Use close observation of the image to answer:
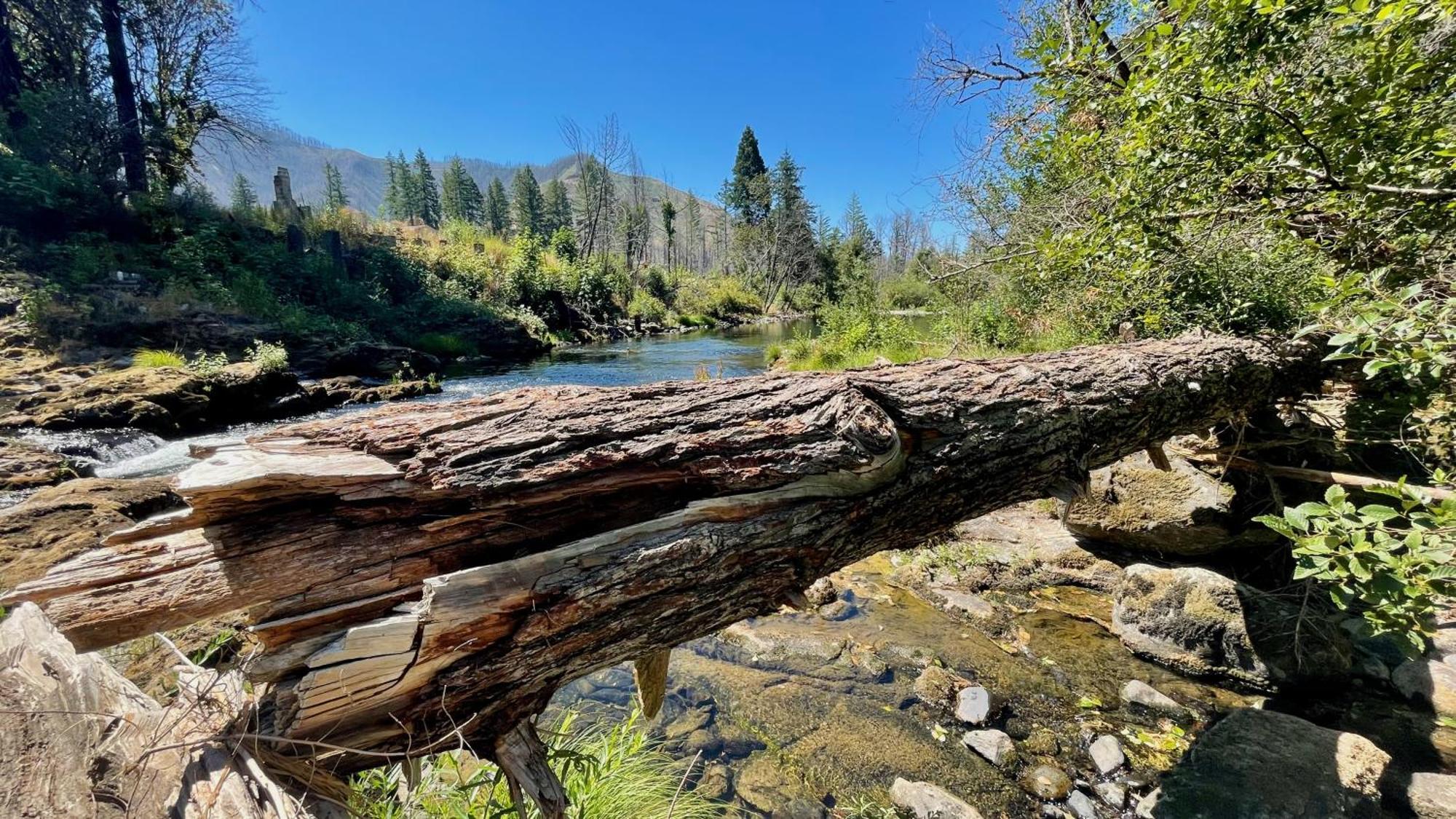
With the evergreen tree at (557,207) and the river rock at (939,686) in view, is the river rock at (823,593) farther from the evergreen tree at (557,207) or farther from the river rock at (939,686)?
the evergreen tree at (557,207)

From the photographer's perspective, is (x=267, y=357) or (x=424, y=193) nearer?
(x=267, y=357)

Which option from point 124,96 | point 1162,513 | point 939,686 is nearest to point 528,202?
point 124,96

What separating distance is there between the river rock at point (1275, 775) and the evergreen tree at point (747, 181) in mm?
50513

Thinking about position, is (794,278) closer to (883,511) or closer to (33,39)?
(33,39)

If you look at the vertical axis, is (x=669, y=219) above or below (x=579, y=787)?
above

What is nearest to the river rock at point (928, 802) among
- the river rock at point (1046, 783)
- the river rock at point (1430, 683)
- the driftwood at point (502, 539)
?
→ the river rock at point (1046, 783)

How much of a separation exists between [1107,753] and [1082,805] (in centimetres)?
41

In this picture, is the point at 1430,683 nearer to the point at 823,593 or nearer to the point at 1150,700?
the point at 1150,700

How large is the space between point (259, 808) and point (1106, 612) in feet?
17.3

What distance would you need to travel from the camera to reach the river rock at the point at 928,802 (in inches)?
107

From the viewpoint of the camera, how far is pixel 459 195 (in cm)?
5781

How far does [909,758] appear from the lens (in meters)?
3.12

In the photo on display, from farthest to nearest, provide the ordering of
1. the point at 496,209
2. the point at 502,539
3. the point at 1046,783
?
the point at 496,209 < the point at 1046,783 < the point at 502,539

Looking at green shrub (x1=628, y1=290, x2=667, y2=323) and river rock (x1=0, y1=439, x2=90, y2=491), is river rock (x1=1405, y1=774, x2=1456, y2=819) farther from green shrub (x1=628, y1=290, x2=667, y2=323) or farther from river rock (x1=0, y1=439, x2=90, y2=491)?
green shrub (x1=628, y1=290, x2=667, y2=323)
